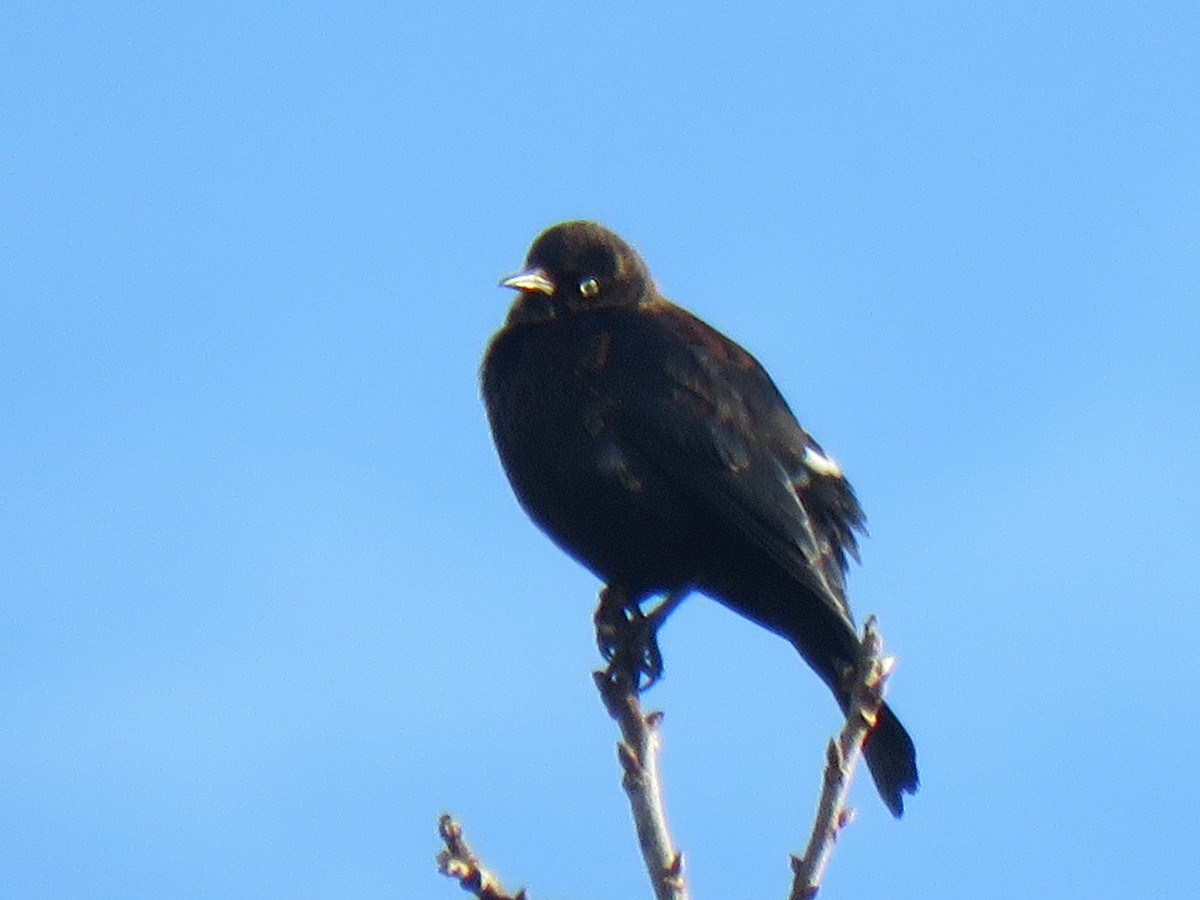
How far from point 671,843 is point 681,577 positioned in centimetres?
231

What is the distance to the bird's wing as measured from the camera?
559 cm

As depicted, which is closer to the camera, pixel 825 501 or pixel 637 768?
pixel 637 768

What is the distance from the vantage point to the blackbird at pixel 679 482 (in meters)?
5.60

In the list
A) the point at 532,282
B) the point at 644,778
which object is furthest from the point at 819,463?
the point at 644,778

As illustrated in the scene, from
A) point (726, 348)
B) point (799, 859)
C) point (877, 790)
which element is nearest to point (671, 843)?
point (799, 859)

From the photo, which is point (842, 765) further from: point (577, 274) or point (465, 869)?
point (577, 274)

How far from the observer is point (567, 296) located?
641 centimetres

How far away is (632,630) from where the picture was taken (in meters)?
5.38

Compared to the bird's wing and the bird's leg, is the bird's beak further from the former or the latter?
the bird's leg

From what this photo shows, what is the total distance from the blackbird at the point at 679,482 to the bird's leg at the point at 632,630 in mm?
45

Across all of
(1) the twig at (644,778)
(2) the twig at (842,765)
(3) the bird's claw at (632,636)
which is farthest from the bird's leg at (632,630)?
(2) the twig at (842,765)

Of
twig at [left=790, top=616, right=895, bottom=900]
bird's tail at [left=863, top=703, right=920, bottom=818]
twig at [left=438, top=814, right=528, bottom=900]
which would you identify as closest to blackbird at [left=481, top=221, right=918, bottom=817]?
bird's tail at [left=863, top=703, right=920, bottom=818]

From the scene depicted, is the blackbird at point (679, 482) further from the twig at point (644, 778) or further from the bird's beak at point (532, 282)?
the twig at point (644, 778)

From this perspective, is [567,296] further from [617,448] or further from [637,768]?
[637,768]
